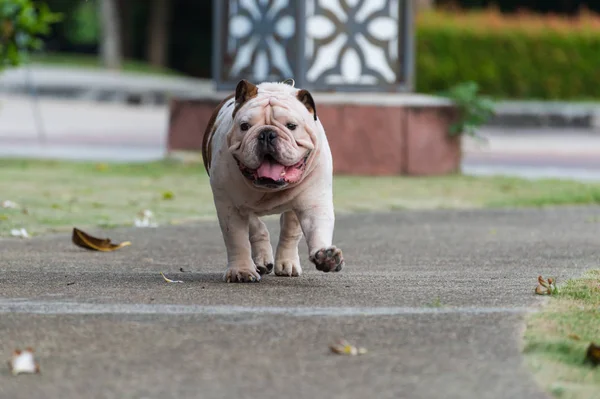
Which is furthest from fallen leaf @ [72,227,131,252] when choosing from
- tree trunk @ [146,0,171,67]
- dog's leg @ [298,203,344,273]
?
tree trunk @ [146,0,171,67]

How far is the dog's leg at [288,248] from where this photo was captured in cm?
603

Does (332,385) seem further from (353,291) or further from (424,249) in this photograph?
(424,249)

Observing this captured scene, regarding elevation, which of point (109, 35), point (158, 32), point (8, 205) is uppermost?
point (8, 205)

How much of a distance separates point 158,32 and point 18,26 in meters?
20.5

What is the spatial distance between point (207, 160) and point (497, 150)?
10737mm

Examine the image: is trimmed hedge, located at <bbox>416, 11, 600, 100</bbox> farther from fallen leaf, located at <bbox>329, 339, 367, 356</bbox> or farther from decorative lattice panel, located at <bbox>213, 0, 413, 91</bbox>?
fallen leaf, located at <bbox>329, 339, 367, 356</bbox>

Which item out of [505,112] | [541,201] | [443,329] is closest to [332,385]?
[443,329]

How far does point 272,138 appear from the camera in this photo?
5.34 meters

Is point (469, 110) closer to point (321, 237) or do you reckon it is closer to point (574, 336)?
point (321, 237)

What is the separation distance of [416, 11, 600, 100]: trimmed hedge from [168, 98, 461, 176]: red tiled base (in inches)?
506

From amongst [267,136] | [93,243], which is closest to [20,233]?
[93,243]

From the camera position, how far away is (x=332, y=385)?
12.3 ft

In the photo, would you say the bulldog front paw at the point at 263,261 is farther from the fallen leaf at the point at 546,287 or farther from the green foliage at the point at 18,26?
the green foliage at the point at 18,26

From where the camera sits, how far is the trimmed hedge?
25.2 metres
